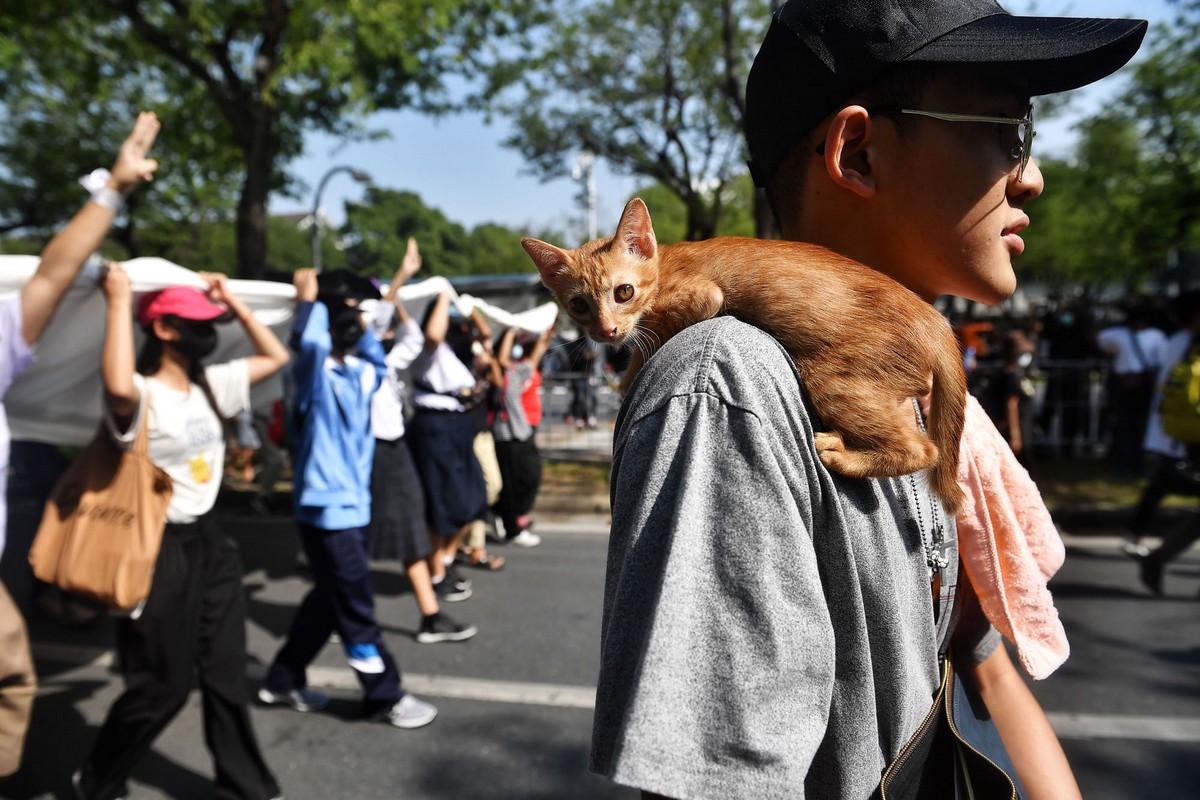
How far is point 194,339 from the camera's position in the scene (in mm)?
3643

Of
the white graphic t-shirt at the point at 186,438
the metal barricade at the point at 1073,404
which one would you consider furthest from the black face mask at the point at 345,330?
the metal barricade at the point at 1073,404

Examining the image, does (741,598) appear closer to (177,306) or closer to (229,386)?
(177,306)

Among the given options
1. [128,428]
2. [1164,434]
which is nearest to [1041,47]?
[128,428]

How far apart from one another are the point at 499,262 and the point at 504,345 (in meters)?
46.0

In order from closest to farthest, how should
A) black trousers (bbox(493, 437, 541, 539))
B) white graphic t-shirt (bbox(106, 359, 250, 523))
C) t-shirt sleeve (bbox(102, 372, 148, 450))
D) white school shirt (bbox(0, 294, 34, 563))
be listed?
white school shirt (bbox(0, 294, 34, 563))
t-shirt sleeve (bbox(102, 372, 148, 450))
white graphic t-shirt (bbox(106, 359, 250, 523))
black trousers (bbox(493, 437, 541, 539))

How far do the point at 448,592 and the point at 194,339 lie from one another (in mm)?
3492

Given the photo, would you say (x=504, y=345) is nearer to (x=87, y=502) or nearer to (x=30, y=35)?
(x=87, y=502)

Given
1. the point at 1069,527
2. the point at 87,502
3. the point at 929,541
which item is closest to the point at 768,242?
the point at 929,541

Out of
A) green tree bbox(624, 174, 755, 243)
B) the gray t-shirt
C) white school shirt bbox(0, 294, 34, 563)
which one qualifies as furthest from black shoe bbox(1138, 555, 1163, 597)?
green tree bbox(624, 174, 755, 243)

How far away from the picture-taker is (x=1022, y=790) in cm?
139

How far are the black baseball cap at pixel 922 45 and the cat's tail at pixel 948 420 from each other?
1.23ft

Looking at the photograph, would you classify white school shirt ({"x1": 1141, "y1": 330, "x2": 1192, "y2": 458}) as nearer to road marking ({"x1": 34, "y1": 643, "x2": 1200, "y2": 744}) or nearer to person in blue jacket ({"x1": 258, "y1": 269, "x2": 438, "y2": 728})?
road marking ({"x1": 34, "y1": 643, "x2": 1200, "y2": 744})

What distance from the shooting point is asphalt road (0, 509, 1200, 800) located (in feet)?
12.3

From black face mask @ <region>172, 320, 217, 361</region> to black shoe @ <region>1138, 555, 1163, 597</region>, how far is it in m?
6.69
